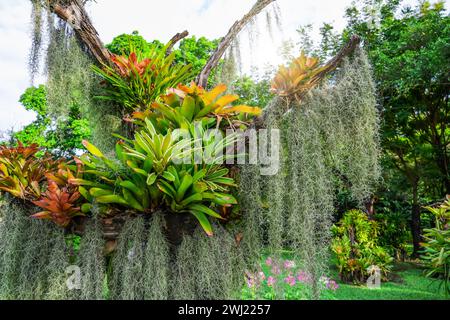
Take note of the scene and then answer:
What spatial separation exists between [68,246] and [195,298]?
0.58 metres

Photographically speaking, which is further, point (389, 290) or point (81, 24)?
point (389, 290)

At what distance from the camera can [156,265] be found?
4.21ft

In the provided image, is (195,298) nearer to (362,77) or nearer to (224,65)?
(362,77)

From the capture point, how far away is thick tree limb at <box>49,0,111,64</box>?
6.27 feet

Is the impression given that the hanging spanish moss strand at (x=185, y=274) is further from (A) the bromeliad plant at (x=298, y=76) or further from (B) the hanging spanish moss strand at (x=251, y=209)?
(A) the bromeliad plant at (x=298, y=76)

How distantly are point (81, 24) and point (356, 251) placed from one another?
Answer: 17.5ft

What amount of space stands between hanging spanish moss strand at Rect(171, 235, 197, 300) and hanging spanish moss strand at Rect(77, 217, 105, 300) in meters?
0.29

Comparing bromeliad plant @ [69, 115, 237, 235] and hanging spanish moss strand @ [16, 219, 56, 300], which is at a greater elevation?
bromeliad plant @ [69, 115, 237, 235]

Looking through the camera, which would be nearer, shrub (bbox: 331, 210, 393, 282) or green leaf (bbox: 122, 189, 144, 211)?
green leaf (bbox: 122, 189, 144, 211)

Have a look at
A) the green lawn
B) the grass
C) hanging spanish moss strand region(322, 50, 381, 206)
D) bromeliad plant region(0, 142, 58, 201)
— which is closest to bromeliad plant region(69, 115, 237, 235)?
bromeliad plant region(0, 142, 58, 201)

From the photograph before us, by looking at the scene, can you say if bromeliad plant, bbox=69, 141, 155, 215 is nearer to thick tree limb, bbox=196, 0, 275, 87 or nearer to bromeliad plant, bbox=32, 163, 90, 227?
bromeliad plant, bbox=32, 163, 90, 227

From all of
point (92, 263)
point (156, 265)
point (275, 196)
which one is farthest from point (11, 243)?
point (275, 196)

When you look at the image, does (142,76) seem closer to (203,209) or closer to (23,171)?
(23,171)

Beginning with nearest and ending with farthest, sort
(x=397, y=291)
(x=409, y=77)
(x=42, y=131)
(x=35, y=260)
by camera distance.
→ (x=35, y=260)
(x=397, y=291)
(x=409, y=77)
(x=42, y=131)
